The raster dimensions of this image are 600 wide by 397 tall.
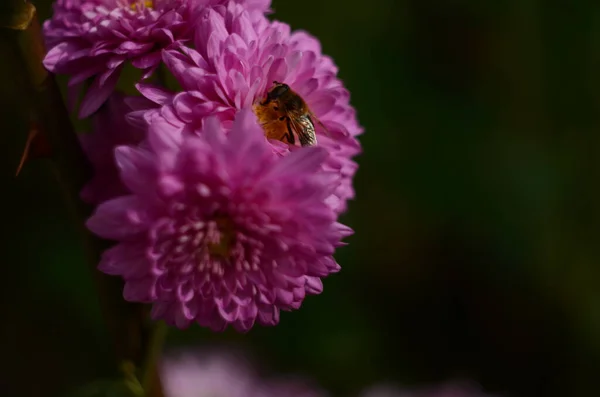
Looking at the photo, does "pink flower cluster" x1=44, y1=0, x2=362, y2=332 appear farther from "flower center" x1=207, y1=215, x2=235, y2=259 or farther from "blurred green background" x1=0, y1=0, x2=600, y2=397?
"blurred green background" x1=0, y1=0, x2=600, y2=397

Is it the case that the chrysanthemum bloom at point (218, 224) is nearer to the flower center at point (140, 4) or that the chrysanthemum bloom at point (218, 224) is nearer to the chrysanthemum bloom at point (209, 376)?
the flower center at point (140, 4)

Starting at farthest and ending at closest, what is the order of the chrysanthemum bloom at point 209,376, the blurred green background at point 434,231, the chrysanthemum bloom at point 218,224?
the blurred green background at point 434,231
the chrysanthemum bloom at point 209,376
the chrysanthemum bloom at point 218,224

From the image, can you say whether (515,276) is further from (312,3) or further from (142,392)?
(142,392)

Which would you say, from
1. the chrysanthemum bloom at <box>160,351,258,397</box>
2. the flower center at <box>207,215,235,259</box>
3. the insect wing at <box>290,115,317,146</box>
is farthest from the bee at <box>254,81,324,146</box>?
the chrysanthemum bloom at <box>160,351,258,397</box>

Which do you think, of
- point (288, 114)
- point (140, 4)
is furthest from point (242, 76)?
point (140, 4)

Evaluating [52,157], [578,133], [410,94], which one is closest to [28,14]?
[52,157]

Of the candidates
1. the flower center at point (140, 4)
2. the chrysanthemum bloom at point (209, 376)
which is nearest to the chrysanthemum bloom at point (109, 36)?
the flower center at point (140, 4)
